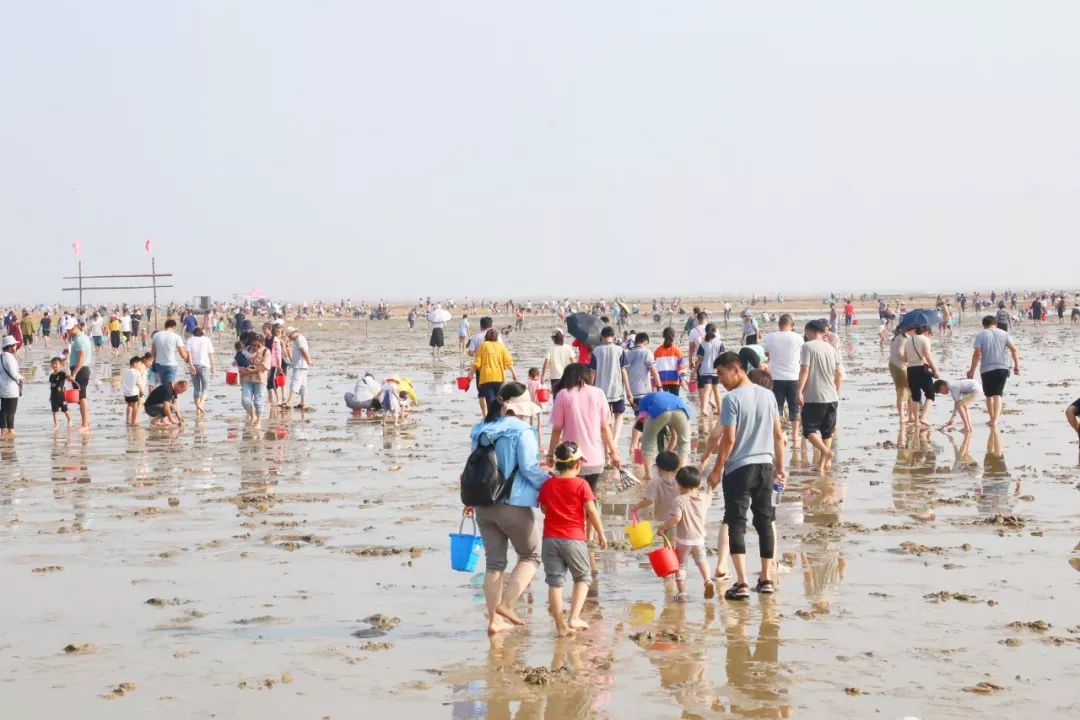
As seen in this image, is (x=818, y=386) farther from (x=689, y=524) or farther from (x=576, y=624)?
(x=576, y=624)

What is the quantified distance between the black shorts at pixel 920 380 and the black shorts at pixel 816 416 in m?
4.02

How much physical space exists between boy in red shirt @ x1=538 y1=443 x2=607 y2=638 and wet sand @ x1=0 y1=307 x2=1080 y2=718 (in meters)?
0.21

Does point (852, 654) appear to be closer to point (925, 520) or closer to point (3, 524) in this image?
point (925, 520)

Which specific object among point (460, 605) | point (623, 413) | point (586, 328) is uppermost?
point (586, 328)

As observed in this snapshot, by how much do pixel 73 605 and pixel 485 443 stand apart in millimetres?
3346

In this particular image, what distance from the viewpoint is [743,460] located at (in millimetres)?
9008

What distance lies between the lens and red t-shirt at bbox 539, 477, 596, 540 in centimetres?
810

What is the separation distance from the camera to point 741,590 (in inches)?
351

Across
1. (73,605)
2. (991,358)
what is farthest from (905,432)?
(73,605)

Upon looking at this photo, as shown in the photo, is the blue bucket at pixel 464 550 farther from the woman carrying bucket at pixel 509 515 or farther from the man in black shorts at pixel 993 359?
the man in black shorts at pixel 993 359

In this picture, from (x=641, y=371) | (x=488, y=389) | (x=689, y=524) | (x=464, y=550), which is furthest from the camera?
(x=488, y=389)

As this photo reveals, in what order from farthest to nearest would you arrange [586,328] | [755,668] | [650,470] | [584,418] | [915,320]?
[915,320] < [586,328] < [650,470] < [584,418] < [755,668]

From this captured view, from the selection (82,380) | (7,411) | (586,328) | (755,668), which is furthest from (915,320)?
(7,411)

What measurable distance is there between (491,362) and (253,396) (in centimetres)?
517
